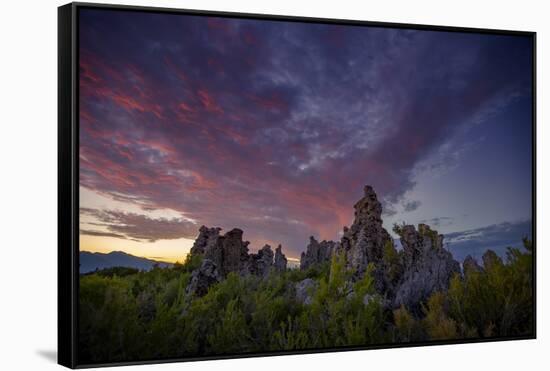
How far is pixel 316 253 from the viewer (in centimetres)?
862

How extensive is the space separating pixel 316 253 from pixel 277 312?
0.66 meters

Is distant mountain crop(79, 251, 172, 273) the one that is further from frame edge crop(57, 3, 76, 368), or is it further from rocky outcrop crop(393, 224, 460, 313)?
rocky outcrop crop(393, 224, 460, 313)

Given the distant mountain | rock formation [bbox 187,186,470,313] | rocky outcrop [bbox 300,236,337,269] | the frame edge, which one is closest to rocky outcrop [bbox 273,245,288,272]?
rock formation [bbox 187,186,470,313]

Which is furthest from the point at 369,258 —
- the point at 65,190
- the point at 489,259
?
the point at 65,190

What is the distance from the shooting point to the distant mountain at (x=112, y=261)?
305 inches

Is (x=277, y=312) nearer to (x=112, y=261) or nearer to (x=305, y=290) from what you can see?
(x=305, y=290)

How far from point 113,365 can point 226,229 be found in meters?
1.52

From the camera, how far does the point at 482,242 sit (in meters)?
9.30

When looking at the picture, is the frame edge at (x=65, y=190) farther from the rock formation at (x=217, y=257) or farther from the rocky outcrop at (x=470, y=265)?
the rocky outcrop at (x=470, y=265)

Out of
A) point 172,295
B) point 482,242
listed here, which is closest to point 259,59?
point 172,295

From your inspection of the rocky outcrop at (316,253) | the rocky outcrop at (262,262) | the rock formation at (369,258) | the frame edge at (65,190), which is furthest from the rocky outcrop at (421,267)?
the frame edge at (65,190)

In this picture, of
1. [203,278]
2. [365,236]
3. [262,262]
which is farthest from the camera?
[365,236]

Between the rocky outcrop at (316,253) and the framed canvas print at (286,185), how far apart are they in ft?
0.05

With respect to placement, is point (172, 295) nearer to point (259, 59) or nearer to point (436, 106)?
point (259, 59)
